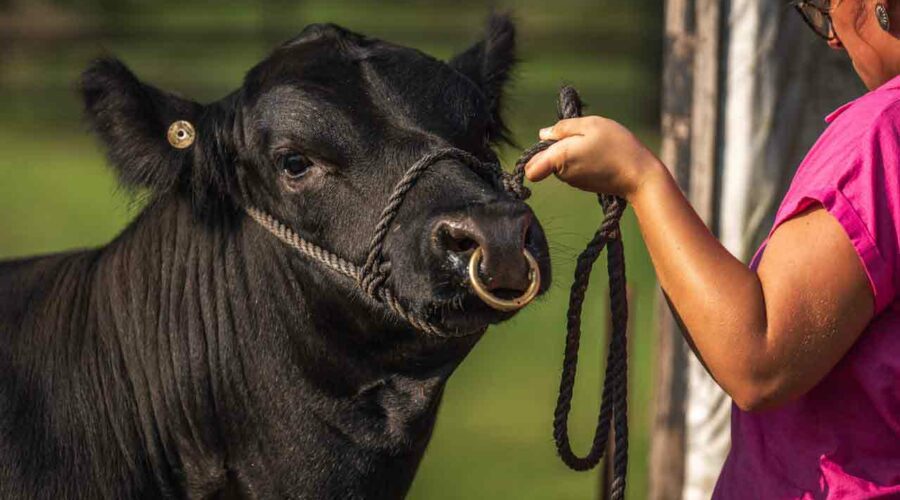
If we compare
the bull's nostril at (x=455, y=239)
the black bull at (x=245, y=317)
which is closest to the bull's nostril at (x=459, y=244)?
the bull's nostril at (x=455, y=239)

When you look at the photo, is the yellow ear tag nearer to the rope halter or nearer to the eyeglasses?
the rope halter

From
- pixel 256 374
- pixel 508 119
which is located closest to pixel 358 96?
pixel 256 374

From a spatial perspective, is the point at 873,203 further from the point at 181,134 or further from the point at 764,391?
the point at 181,134

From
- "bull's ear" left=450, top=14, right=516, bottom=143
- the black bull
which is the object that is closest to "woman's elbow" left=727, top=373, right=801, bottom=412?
the black bull

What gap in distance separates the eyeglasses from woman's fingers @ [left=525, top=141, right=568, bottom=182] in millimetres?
563

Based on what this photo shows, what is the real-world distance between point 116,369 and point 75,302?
0.72ft

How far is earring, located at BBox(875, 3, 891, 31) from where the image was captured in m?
2.44

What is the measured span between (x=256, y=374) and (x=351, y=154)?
630 millimetres

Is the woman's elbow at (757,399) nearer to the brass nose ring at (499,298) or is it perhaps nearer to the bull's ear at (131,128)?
the brass nose ring at (499,298)

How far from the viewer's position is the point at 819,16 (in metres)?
2.74

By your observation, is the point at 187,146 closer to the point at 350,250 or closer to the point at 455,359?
the point at 350,250

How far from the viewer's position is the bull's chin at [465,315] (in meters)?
2.92

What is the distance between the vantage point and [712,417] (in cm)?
529

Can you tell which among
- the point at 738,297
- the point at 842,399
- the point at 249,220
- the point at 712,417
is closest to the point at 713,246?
the point at 738,297
